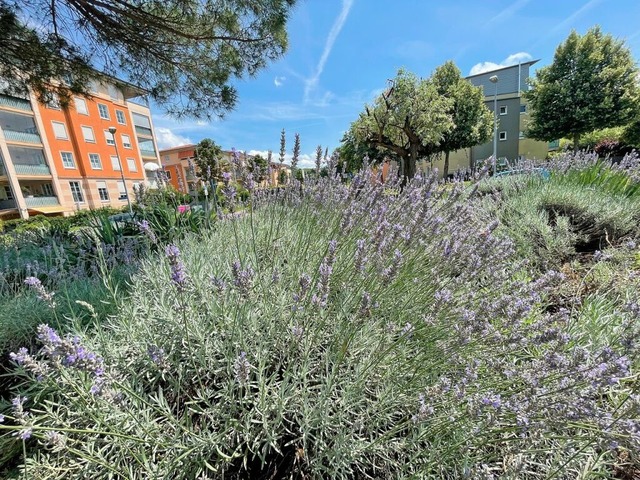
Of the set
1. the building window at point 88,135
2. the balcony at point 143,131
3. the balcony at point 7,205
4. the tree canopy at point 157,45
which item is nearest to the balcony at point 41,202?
the balcony at point 7,205

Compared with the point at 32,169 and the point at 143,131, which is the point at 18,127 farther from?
the point at 143,131

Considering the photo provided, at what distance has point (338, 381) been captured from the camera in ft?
4.15

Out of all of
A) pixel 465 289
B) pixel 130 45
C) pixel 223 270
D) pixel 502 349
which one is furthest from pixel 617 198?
pixel 130 45

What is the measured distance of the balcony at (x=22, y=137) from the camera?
1811 cm

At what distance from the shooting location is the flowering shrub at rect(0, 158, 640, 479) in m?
0.92

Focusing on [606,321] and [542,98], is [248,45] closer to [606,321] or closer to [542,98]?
[606,321]

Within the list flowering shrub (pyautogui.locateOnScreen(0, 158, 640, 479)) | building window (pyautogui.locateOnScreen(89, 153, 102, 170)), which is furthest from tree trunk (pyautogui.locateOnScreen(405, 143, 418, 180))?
building window (pyautogui.locateOnScreen(89, 153, 102, 170))

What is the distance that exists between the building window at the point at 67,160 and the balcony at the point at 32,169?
1174mm

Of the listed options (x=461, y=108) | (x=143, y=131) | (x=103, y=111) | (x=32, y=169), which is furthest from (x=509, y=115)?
(x=32, y=169)

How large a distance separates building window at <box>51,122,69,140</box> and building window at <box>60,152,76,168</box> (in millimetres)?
1136

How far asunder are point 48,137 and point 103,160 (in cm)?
360

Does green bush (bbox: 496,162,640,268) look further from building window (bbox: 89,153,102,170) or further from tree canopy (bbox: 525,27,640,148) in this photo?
building window (bbox: 89,153,102,170)

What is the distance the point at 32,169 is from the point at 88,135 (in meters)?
4.77

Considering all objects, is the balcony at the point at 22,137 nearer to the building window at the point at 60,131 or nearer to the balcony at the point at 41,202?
the building window at the point at 60,131
